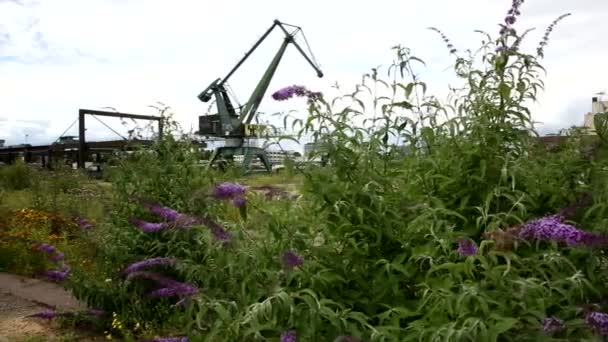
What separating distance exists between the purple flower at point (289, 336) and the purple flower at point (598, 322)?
882 mm

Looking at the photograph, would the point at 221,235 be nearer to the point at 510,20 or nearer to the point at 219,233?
the point at 219,233

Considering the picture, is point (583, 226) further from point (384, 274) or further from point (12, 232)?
point (12, 232)

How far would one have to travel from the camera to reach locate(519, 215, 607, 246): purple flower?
195 cm

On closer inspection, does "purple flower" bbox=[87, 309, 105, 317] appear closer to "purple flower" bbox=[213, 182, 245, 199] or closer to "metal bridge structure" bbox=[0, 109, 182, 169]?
"purple flower" bbox=[213, 182, 245, 199]

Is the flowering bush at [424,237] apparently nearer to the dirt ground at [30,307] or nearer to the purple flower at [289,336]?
the purple flower at [289,336]

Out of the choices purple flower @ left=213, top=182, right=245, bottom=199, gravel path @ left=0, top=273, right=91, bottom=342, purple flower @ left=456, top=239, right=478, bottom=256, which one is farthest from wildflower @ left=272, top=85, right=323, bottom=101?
gravel path @ left=0, top=273, right=91, bottom=342

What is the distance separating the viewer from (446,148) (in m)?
2.61

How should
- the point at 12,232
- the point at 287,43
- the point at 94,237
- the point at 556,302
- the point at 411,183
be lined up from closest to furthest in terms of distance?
1. the point at 556,302
2. the point at 411,183
3. the point at 94,237
4. the point at 12,232
5. the point at 287,43

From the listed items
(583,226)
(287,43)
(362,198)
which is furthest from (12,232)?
(287,43)

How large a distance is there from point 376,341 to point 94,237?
3.23m

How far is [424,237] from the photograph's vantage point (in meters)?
2.38

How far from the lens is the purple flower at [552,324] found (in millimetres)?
1889

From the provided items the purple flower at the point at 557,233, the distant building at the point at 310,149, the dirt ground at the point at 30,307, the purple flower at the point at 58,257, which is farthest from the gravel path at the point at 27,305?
the purple flower at the point at 557,233

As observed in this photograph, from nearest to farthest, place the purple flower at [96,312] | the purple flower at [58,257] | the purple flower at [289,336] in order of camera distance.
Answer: the purple flower at [289,336], the purple flower at [96,312], the purple flower at [58,257]
